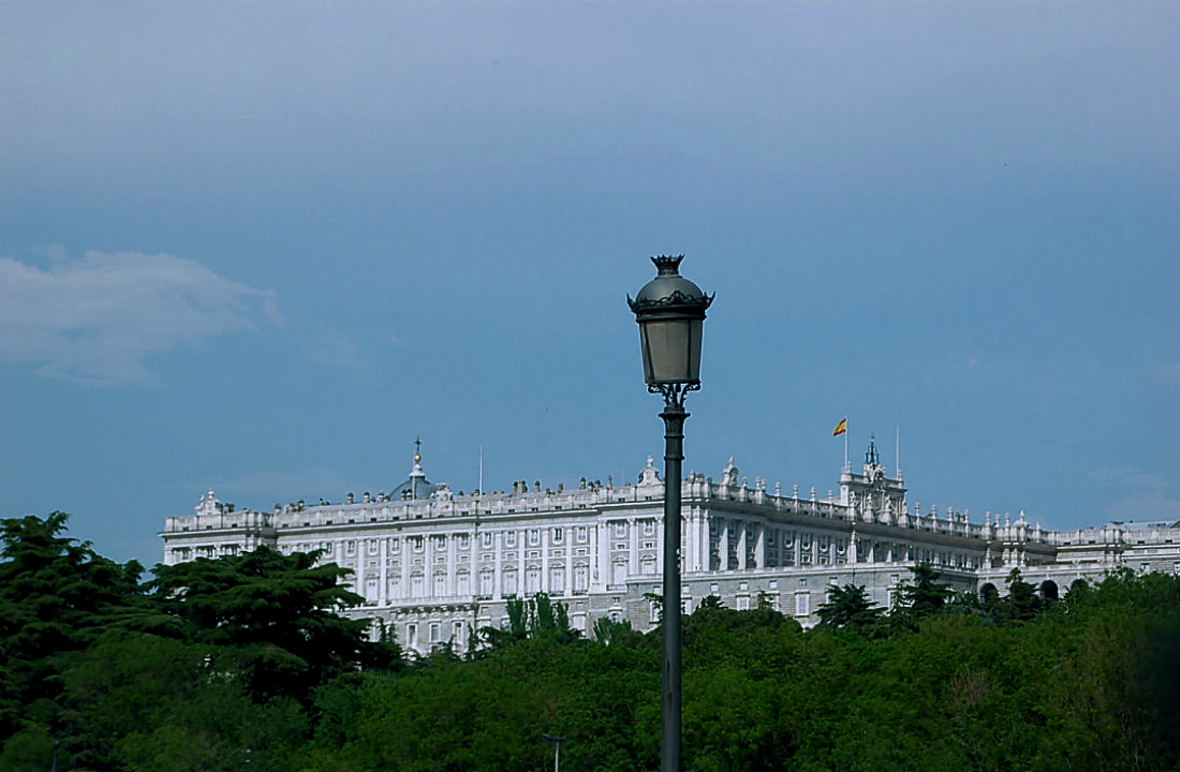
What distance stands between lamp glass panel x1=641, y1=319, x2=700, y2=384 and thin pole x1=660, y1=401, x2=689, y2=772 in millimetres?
267

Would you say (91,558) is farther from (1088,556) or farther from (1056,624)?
(1088,556)

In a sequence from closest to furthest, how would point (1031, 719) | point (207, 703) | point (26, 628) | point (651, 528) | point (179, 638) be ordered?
point (1031, 719) → point (207, 703) → point (26, 628) → point (179, 638) → point (651, 528)

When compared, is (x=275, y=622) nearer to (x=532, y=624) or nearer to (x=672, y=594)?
(x=532, y=624)

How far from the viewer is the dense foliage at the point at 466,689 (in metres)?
63.3

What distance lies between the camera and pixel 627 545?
539ft

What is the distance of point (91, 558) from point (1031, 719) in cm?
3866

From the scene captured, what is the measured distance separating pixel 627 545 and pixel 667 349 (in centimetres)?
14738

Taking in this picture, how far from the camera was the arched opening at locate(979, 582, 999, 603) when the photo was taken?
140m

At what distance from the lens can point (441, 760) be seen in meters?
67.4

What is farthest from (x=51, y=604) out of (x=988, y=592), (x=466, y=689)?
(x=988, y=592)

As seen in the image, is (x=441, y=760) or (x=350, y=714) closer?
(x=441, y=760)

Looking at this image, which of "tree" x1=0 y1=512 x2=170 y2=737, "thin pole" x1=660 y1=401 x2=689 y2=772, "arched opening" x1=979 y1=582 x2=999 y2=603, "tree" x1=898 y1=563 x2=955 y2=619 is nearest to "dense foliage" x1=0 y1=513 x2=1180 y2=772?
"tree" x1=0 y1=512 x2=170 y2=737

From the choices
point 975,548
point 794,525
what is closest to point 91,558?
point 794,525

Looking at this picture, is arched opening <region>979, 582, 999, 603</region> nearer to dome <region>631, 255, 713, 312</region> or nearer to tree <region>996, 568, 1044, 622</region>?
tree <region>996, 568, 1044, 622</region>
